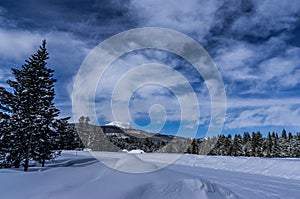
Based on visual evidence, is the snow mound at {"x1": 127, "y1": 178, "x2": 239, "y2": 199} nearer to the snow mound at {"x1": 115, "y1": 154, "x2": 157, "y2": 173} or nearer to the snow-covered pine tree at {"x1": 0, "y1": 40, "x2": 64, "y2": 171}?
the snow mound at {"x1": 115, "y1": 154, "x2": 157, "y2": 173}

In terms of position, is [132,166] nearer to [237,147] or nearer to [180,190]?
[180,190]

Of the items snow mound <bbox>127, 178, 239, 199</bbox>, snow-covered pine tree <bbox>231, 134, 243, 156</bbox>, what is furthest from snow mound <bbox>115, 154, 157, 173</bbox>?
snow-covered pine tree <bbox>231, 134, 243, 156</bbox>

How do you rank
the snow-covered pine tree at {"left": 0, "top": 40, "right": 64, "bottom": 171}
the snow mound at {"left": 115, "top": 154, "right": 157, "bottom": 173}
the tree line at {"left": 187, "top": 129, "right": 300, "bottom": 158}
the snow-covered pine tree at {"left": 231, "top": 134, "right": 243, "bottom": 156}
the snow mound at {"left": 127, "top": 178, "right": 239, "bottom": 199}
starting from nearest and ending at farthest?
the snow mound at {"left": 127, "top": 178, "right": 239, "bottom": 199} → the snow mound at {"left": 115, "top": 154, "right": 157, "bottom": 173} → the snow-covered pine tree at {"left": 0, "top": 40, "right": 64, "bottom": 171} → the tree line at {"left": 187, "top": 129, "right": 300, "bottom": 158} → the snow-covered pine tree at {"left": 231, "top": 134, "right": 243, "bottom": 156}

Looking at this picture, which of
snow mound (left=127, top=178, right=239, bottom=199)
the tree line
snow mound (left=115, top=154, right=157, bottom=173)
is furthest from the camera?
the tree line

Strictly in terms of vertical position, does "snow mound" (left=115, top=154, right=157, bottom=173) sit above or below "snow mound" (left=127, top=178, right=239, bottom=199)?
above

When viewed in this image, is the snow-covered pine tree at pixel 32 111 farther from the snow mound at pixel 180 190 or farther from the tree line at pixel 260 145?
the tree line at pixel 260 145

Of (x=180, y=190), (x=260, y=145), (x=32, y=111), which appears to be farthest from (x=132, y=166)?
(x=260, y=145)

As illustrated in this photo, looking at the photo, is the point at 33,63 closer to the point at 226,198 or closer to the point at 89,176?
the point at 89,176

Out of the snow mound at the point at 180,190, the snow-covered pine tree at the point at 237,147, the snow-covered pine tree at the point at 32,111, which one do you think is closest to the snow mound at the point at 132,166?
the snow mound at the point at 180,190

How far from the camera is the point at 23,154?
1856 centimetres

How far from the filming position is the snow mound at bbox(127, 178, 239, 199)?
5.62 meters

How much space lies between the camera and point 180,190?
20.2 feet

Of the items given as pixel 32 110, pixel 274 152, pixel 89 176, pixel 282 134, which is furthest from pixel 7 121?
pixel 282 134

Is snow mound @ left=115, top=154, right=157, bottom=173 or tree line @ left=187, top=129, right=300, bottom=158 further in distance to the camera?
tree line @ left=187, top=129, right=300, bottom=158
